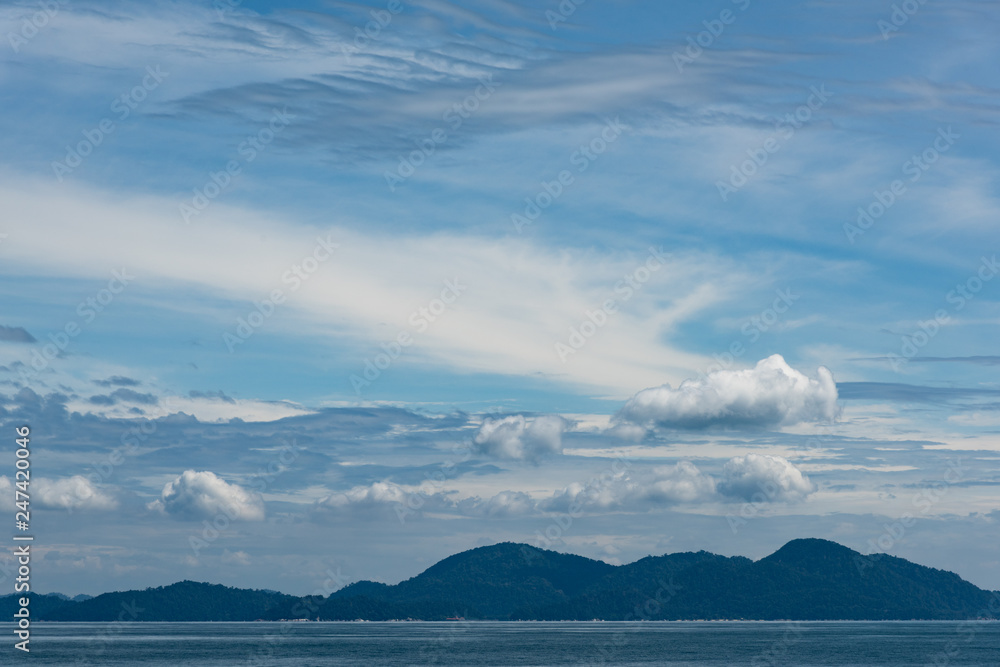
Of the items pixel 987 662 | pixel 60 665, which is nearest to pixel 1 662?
pixel 60 665

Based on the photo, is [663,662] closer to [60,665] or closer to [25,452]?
[60,665]

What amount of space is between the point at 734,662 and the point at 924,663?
1449 inches

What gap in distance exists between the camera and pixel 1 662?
19812cm

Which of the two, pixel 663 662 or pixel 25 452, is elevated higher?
pixel 25 452

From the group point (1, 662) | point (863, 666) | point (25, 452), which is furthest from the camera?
point (1, 662)

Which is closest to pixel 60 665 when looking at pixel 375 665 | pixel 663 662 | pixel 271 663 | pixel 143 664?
pixel 143 664

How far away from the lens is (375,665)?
19150cm

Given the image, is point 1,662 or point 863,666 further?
point 1,662

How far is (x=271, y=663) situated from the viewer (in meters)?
194

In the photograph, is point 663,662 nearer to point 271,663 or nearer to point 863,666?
point 863,666

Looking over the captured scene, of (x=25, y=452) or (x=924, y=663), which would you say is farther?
(x=924, y=663)

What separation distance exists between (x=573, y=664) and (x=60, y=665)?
9880cm

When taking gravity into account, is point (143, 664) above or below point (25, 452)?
below

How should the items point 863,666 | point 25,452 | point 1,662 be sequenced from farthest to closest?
1. point 1,662
2. point 863,666
3. point 25,452
